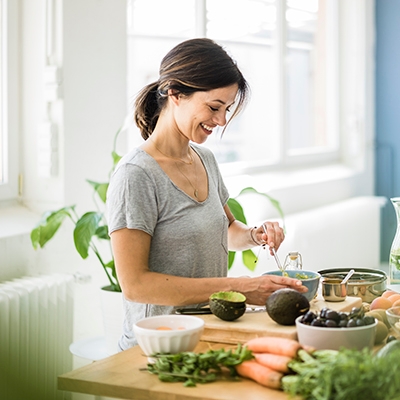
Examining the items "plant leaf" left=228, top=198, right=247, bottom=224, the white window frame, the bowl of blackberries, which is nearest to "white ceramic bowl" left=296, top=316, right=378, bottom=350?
the bowl of blackberries

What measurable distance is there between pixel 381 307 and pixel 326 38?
4246 millimetres

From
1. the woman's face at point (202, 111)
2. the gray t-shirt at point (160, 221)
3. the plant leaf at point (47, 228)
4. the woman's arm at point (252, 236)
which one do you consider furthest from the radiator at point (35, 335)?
the woman's face at point (202, 111)

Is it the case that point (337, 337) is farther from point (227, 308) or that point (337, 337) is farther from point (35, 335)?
point (35, 335)

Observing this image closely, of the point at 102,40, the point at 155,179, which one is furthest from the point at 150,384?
the point at 102,40

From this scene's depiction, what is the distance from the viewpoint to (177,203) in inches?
70.3

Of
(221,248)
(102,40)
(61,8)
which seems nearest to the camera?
(221,248)

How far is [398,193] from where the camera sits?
567cm

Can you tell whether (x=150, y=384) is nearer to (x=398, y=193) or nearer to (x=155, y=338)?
(x=155, y=338)

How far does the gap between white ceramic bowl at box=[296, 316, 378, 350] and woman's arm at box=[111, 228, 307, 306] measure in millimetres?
305

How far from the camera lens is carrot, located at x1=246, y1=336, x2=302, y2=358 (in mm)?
1277

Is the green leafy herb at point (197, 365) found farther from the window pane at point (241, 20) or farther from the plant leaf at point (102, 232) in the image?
the window pane at point (241, 20)

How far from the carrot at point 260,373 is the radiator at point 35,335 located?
124 centimetres

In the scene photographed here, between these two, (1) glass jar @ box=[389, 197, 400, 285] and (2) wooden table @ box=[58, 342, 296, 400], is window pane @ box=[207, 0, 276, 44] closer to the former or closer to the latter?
(1) glass jar @ box=[389, 197, 400, 285]

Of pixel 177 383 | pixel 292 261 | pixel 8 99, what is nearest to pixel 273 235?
pixel 292 261
